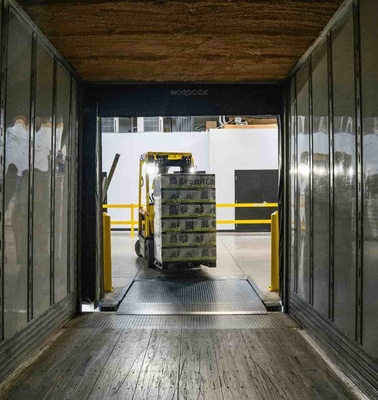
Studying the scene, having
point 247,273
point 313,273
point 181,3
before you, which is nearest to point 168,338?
point 313,273

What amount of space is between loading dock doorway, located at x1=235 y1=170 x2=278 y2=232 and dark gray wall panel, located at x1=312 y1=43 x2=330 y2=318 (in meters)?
11.3

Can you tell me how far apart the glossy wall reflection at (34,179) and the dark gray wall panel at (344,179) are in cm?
280

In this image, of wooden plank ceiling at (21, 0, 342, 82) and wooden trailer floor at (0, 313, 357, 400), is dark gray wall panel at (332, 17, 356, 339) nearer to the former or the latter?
wooden plank ceiling at (21, 0, 342, 82)

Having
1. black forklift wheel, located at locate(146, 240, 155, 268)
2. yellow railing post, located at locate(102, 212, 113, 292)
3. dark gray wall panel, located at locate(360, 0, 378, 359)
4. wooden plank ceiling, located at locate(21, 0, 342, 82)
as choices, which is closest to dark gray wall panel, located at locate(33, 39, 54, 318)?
wooden plank ceiling, located at locate(21, 0, 342, 82)

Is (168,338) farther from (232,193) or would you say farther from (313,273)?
(232,193)

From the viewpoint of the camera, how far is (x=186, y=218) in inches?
286

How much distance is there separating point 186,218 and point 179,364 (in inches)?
159

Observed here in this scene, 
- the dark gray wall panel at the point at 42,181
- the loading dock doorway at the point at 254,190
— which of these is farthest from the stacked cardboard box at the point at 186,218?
the loading dock doorway at the point at 254,190

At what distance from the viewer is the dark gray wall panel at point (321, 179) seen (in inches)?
143

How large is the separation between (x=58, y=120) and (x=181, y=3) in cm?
207

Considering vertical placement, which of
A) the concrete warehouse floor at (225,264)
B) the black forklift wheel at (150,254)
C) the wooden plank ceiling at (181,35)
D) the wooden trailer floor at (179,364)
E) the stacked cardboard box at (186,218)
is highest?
the wooden plank ceiling at (181,35)

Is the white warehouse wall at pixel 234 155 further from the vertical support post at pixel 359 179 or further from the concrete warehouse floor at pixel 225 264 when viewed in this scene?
the vertical support post at pixel 359 179

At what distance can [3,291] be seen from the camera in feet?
9.70

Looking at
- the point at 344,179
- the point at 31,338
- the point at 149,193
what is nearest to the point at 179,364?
the point at 31,338
